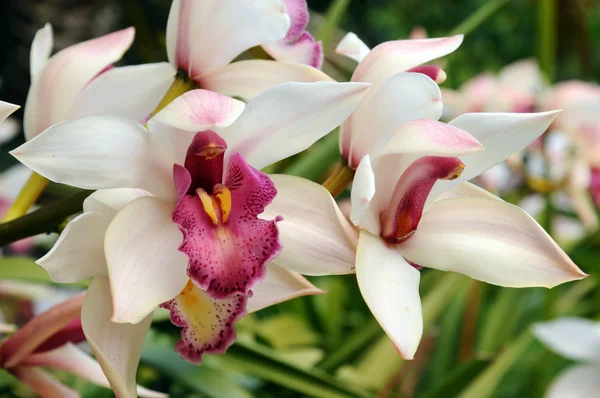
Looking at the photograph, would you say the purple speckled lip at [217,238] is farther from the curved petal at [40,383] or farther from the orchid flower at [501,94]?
the orchid flower at [501,94]

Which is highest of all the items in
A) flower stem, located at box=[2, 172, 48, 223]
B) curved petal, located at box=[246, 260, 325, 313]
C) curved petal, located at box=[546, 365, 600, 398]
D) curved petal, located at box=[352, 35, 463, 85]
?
curved petal, located at box=[352, 35, 463, 85]

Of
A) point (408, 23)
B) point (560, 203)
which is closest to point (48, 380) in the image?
point (560, 203)

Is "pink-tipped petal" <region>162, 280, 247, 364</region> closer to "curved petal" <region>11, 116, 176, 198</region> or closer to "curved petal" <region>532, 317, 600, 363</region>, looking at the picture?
"curved petal" <region>11, 116, 176, 198</region>

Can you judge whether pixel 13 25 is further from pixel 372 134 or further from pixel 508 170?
pixel 372 134

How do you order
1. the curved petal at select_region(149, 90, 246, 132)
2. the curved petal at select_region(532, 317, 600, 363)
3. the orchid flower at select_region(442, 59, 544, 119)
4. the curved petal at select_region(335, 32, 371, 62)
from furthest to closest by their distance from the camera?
the orchid flower at select_region(442, 59, 544, 119) < the curved petal at select_region(532, 317, 600, 363) < the curved petal at select_region(335, 32, 371, 62) < the curved petal at select_region(149, 90, 246, 132)

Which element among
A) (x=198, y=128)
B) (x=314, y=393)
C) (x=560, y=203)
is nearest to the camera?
(x=198, y=128)

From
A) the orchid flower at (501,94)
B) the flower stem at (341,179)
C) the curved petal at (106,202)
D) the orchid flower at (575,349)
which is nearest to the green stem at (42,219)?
the curved petal at (106,202)

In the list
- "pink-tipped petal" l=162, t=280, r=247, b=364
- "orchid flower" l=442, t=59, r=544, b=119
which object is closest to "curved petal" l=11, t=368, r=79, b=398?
"pink-tipped petal" l=162, t=280, r=247, b=364
